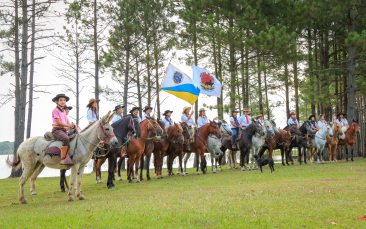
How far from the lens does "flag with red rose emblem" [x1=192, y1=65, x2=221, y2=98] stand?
15.4 meters

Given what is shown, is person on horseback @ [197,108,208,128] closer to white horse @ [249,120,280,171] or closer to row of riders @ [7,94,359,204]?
row of riders @ [7,94,359,204]

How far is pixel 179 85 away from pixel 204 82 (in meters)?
1.71

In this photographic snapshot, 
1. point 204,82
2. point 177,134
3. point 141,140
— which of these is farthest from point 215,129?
point 141,140

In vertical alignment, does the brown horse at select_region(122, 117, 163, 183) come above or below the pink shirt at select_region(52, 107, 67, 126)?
below

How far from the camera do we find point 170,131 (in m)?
14.7

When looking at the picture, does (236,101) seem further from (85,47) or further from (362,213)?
(362,213)

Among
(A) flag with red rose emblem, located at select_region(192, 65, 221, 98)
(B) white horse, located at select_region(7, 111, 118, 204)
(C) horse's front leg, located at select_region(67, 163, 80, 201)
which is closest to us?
(C) horse's front leg, located at select_region(67, 163, 80, 201)

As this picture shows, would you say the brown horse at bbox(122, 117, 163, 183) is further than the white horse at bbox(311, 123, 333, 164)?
No

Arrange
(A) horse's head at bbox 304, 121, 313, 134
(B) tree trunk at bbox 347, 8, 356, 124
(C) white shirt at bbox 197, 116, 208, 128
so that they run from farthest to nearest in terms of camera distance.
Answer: (B) tree trunk at bbox 347, 8, 356, 124, (A) horse's head at bbox 304, 121, 313, 134, (C) white shirt at bbox 197, 116, 208, 128

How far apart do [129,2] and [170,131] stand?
454 inches

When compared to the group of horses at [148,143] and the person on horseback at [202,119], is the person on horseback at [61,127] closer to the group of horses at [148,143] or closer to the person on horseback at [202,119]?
the group of horses at [148,143]

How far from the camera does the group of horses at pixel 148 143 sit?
27.1 ft

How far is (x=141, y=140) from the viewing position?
1277cm

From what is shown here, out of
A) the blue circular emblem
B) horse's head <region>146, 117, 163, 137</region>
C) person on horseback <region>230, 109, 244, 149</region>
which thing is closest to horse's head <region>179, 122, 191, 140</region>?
the blue circular emblem
